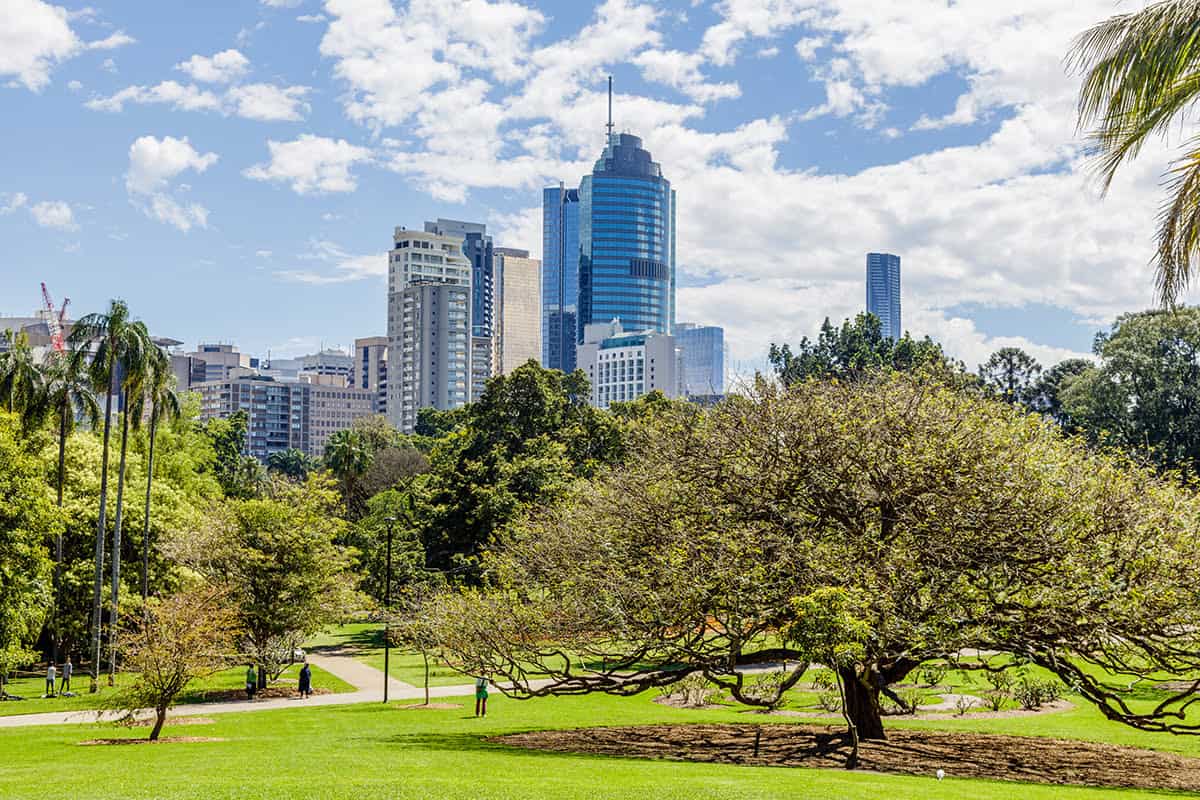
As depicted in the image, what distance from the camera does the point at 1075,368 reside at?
9494 cm

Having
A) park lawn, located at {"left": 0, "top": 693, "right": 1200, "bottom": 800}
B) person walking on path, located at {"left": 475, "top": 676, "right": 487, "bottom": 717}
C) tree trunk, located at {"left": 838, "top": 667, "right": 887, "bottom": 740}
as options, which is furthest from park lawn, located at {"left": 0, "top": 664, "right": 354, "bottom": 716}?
tree trunk, located at {"left": 838, "top": 667, "right": 887, "bottom": 740}

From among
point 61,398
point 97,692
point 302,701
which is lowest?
point 97,692

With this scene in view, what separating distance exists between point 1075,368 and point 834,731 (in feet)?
271

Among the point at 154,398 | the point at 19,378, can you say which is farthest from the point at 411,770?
the point at 154,398

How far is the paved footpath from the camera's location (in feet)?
100

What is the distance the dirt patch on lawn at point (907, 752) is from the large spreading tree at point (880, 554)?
0.99 m

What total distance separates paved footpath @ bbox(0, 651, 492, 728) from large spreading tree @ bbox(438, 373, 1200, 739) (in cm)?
1391

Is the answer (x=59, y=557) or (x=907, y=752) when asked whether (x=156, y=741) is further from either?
(x=59, y=557)

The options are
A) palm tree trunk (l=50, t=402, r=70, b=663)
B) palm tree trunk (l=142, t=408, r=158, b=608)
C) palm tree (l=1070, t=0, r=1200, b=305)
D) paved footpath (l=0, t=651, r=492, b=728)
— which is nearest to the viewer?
palm tree (l=1070, t=0, r=1200, b=305)

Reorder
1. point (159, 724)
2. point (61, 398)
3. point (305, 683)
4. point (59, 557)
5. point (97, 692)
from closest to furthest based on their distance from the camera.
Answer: point (159, 724)
point (305, 683)
point (97, 692)
point (59, 557)
point (61, 398)

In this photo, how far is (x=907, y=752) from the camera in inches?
793

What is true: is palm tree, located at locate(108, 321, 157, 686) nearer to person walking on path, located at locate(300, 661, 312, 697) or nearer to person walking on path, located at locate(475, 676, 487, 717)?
person walking on path, located at locate(300, 661, 312, 697)

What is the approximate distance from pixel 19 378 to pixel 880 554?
3440cm

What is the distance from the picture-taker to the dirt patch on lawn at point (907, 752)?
1816cm
